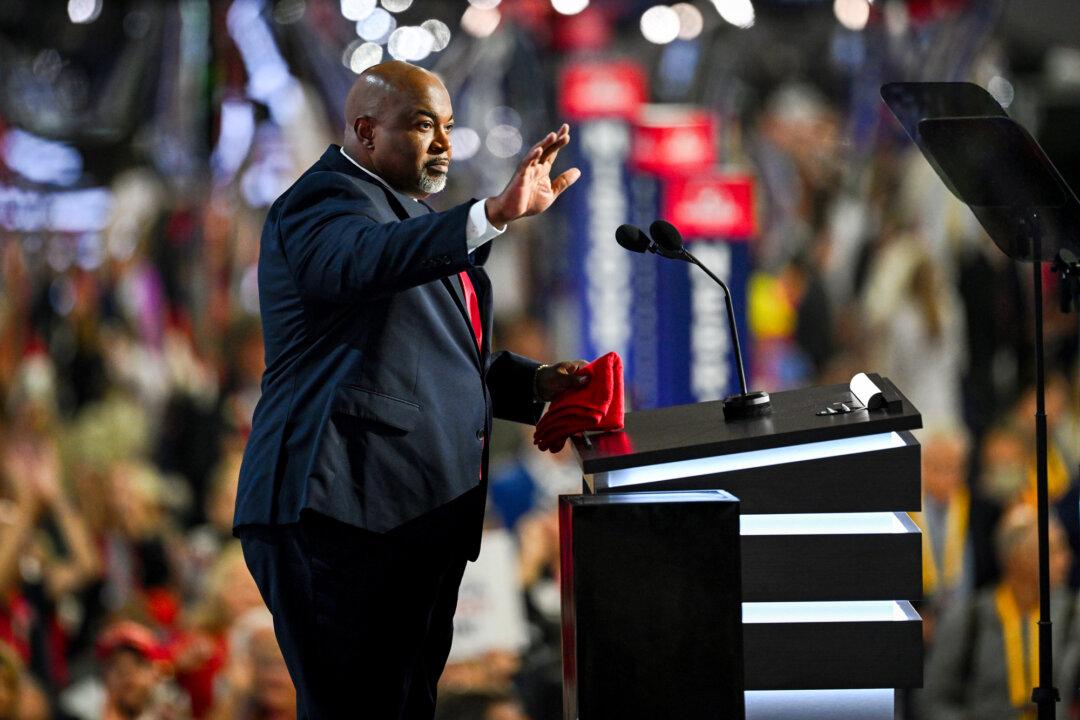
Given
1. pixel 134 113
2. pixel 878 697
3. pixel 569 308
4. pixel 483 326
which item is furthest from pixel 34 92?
pixel 878 697

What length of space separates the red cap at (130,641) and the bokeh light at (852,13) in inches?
130

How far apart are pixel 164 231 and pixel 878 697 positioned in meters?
3.38

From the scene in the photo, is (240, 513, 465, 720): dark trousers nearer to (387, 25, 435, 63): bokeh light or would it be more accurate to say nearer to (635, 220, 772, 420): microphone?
(635, 220, 772, 420): microphone

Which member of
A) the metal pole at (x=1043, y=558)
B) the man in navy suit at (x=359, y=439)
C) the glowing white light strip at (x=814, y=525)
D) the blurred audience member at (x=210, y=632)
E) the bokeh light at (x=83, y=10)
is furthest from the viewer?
the blurred audience member at (x=210, y=632)

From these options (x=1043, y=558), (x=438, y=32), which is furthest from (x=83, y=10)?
(x=1043, y=558)

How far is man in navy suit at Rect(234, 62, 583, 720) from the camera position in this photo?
1901 mm

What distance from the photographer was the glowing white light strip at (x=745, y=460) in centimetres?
199

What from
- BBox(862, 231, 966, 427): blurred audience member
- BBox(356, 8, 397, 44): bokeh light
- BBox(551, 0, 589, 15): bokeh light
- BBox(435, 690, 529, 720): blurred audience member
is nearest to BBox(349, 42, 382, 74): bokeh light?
BBox(356, 8, 397, 44): bokeh light

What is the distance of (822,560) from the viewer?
2002mm

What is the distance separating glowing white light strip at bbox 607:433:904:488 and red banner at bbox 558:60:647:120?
9.66ft

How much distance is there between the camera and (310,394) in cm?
196

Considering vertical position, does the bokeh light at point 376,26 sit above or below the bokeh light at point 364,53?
above

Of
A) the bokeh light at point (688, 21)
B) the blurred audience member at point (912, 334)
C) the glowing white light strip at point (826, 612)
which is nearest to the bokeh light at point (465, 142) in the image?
the bokeh light at point (688, 21)

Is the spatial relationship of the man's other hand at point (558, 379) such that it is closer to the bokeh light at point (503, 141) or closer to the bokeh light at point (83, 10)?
the bokeh light at point (503, 141)
